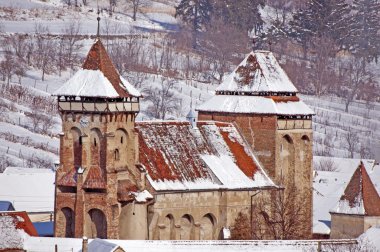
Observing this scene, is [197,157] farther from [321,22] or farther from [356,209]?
[321,22]

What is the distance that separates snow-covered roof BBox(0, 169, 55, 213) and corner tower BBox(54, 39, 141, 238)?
1379 cm

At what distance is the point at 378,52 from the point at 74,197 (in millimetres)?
93953

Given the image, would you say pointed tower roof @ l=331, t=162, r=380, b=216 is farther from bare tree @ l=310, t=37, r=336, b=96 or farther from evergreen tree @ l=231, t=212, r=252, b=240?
bare tree @ l=310, t=37, r=336, b=96

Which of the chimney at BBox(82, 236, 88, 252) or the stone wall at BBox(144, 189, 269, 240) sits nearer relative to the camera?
the chimney at BBox(82, 236, 88, 252)

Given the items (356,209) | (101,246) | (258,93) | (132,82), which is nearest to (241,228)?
(356,209)

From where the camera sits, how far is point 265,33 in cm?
18750

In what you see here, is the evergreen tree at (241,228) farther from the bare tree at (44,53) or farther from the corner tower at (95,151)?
the bare tree at (44,53)

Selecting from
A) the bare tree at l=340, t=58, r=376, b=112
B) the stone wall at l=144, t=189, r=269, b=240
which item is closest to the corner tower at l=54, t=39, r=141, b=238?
the stone wall at l=144, t=189, r=269, b=240

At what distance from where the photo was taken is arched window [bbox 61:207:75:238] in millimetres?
102625

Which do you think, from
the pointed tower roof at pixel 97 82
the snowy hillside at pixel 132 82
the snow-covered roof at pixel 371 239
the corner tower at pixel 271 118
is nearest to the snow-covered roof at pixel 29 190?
the corner tower at pixel 271 118

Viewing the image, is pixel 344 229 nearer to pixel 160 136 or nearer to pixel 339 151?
pixel 160 136

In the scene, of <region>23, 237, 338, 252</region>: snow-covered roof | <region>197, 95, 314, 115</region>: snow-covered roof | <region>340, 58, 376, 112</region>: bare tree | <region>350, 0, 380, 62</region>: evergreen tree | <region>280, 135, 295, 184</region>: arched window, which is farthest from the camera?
<region>350, 0, 380, 62</region>: evergreen tree

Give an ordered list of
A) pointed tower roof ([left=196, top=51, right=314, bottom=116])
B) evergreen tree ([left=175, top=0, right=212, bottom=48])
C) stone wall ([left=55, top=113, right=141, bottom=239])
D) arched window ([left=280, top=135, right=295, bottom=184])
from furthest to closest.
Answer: evergreen tree ([left=175, top=0, right=212, bottom=48]) < arched window ([left=280, top=135, right=295, bottom=184]) < pointed tower roof ([left=196, top=51, right=314, bottom=116]) < stone wall ([left=55, top=113, right=141, bottom=239])

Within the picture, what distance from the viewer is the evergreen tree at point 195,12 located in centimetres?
18939
